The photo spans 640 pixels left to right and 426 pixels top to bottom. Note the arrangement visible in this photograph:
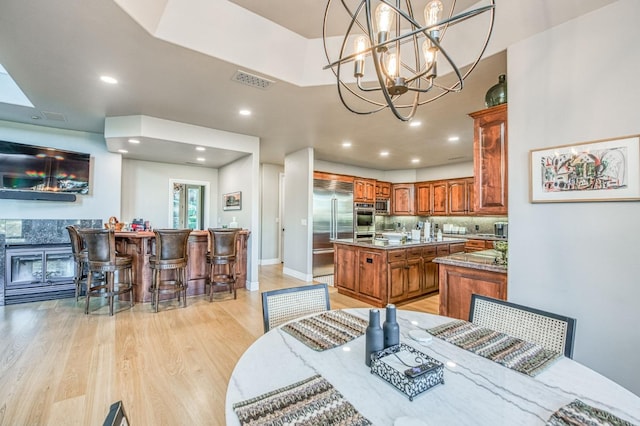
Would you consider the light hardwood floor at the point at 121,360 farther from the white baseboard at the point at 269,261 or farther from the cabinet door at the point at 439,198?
the cabinet door at the point at 439,198

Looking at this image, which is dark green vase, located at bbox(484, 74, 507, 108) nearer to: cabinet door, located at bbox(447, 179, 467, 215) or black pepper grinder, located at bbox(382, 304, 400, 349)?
black pepper grinder, located at bbox(382, 304, 400, 349)

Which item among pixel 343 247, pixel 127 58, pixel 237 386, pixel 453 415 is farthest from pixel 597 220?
pixel 127 58

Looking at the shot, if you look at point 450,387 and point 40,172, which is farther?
point 40,172

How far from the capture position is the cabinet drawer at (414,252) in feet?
14.1

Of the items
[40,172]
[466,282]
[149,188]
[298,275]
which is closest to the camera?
[466,282]

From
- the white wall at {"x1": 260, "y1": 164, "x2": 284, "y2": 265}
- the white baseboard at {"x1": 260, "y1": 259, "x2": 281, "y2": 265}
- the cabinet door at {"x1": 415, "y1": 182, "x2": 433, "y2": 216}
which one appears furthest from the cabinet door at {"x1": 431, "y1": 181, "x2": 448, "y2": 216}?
the white baseboard at {"x1": 260, "y1": 259, "x2": 281, "y2": 265}

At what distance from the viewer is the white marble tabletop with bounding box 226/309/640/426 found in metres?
0.83

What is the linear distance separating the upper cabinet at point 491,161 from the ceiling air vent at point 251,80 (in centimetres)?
201

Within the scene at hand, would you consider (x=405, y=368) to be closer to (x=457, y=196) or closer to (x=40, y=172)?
(x=40, y=172)

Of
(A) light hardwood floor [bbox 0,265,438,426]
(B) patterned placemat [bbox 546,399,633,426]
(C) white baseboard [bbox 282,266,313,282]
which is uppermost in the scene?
(B) patterned placemat [bbox 546,399,633,426]

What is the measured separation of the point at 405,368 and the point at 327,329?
50 centimetres

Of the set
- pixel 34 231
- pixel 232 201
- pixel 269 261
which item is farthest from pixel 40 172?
pixel 269 261

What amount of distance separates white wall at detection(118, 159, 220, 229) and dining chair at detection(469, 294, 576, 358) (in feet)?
21.3

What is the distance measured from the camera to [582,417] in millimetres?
806
